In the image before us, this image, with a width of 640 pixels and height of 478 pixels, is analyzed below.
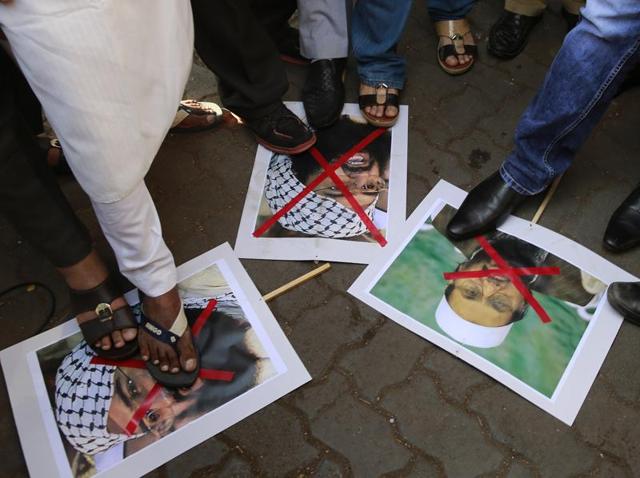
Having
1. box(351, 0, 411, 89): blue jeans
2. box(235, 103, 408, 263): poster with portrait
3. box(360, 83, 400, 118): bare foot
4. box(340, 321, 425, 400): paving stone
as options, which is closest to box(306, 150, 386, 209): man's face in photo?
box(235, 103, 408, 263): poster with portrait

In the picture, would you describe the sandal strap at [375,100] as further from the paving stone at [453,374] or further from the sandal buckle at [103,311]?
the sandal buckle at [103,311]

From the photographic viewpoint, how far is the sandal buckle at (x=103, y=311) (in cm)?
111

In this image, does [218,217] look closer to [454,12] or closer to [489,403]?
[489,403]

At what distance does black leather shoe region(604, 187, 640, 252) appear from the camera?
47.5 inches

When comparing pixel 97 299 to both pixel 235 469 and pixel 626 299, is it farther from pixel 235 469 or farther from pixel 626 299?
pixel 626 299

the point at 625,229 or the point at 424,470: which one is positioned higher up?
the point at 625,229

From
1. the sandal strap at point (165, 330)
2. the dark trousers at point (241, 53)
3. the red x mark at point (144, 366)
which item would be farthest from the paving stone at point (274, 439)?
the dark trousers at point (241, 53)

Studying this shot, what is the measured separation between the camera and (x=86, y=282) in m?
1.10

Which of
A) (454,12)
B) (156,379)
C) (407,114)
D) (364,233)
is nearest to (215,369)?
(156,379)

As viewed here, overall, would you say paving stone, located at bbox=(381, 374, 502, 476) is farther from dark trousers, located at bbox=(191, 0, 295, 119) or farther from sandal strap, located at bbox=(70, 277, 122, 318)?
dark trousers, located at bbox=(191, 0, 295, 119)

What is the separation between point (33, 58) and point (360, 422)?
0.84 m

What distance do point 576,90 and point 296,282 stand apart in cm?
69

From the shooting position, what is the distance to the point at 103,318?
111 cm

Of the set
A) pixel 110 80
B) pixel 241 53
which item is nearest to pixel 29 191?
pixel 110 80
